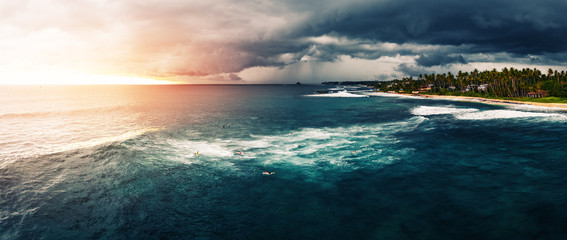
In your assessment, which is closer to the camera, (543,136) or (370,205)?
(370,205)

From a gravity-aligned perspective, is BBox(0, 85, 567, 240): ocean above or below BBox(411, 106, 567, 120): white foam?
below

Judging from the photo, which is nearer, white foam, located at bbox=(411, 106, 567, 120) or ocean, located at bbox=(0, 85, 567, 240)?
ocean, located at bbox=(0, 85, 567, 240)

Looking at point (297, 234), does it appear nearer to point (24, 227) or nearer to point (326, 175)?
point (326, 175)

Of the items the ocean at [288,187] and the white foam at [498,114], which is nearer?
the ocean at [288,187]

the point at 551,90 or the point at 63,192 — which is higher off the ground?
the point at 551,90

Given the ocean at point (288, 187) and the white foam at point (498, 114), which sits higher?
the white foam at point (498, 114)

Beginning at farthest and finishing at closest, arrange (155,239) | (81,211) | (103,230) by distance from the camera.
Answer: (81,211)
(103,230)
(155,239)

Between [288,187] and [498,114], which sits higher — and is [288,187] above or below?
below

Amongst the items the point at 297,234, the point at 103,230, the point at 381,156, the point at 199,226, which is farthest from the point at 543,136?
the point at 103,230

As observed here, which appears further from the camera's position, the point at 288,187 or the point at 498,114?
the point at 498,114

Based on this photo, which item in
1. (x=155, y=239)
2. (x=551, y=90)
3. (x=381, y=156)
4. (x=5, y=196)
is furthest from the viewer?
(x=551, y=90)
